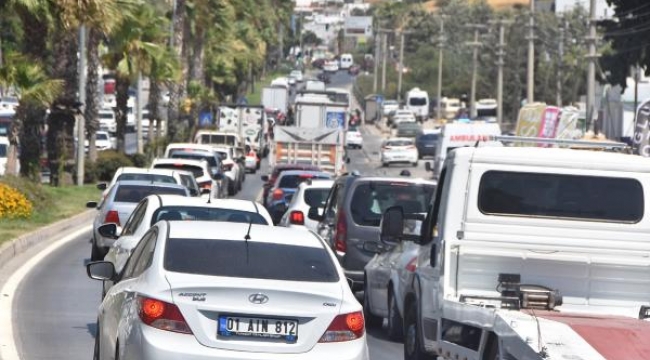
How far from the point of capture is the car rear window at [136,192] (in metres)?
23.8

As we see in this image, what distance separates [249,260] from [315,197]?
53.4 feet

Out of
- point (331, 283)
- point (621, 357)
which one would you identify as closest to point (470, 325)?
point (331, 283)

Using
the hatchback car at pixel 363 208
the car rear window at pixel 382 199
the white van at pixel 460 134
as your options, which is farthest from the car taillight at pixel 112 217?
the white van at pixel 460 134

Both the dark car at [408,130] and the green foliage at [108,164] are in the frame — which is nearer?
the green foliage at [108,164]

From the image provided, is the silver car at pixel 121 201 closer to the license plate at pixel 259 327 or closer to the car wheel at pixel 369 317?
the car wheel at pixel 369 317

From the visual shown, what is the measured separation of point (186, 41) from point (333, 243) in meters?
51.8

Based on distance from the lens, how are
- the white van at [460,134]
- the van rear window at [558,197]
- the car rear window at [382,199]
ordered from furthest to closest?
the white van at [460,134] < the car rear window at [382,199] < the van rear window at [558,197]

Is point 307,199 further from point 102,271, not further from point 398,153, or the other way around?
point 398,153

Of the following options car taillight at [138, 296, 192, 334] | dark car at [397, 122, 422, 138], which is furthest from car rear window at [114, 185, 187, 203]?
dark car at [397, 122, 422, 138]

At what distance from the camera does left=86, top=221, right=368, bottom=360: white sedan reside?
31.6 ft

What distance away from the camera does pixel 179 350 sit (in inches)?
377

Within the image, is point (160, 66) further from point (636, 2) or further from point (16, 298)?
point (16, 298)

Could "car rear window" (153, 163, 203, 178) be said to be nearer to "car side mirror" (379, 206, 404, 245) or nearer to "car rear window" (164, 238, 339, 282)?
"car side mirror" (379, 206, 404, 245)

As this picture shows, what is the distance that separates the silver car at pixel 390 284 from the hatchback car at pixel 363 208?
1482mm
